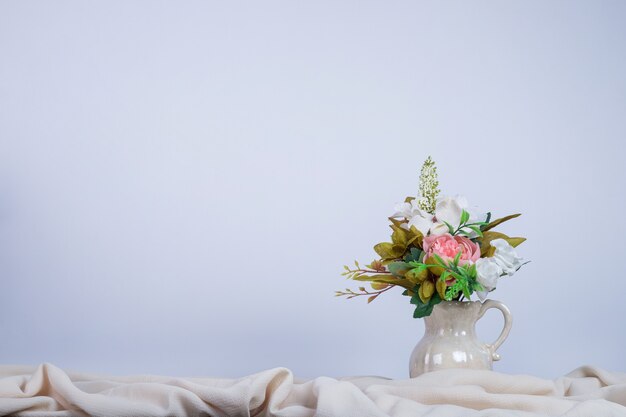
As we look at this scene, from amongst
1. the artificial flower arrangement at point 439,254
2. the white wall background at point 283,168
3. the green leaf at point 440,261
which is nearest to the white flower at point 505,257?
the artificial flower arrangement at point 439,254

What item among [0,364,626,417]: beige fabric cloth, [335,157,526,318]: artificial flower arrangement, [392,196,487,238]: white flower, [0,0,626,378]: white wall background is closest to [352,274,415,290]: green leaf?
[335,157,526,318]: artificial flower arrangement

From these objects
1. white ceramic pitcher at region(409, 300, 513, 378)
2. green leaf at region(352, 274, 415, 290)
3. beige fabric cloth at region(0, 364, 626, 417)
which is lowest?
beige fabric cloth at region(0, 364, 626, 417)

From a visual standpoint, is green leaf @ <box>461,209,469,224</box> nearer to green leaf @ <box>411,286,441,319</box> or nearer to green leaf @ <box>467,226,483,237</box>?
green leaf @ <box>467,226,483,237</box>

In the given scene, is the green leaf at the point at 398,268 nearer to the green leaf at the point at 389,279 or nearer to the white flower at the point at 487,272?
the green leaf at the point at 389,279

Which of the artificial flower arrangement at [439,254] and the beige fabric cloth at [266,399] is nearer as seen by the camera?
the beige fabric cloth at [266,399]

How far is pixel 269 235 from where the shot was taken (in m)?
2.90

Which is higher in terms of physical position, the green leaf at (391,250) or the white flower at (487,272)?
the green leaf at (391,250)

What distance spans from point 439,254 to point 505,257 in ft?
0.48

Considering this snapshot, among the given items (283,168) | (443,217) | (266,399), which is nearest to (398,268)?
(443,217)

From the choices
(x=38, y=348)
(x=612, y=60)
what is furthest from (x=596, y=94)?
(x=38, y=348)

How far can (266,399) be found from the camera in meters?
1.51

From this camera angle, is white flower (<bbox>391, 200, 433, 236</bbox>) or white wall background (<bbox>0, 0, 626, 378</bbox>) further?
white wall background (<bbox>0, 0, 626, 378</bbox>)

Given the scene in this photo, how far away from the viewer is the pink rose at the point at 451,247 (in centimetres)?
192

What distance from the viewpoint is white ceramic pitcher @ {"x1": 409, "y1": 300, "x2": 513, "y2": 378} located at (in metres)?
1.94
